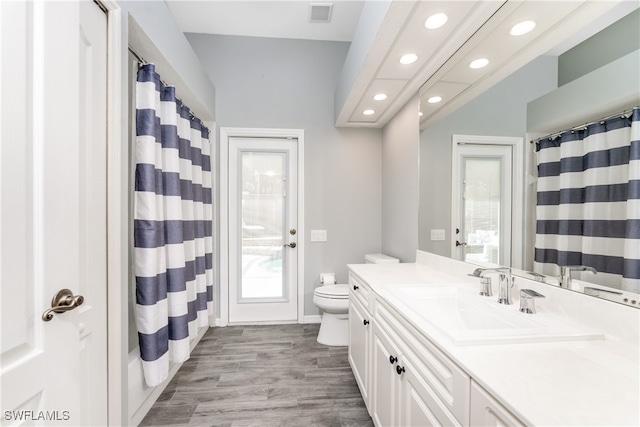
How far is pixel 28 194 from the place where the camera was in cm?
72

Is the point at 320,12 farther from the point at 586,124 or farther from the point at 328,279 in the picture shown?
the point at 328,279

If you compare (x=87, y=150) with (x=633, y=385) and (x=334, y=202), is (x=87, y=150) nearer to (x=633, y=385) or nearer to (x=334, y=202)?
(x=633, y=385)

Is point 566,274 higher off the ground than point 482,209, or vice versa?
point 482,209

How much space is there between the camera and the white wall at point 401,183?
224 centimetres

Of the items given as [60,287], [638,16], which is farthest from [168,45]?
[638,16]

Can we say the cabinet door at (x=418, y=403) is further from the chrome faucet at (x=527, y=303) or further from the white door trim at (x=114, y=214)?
the white door trim at (x=114, y=214)

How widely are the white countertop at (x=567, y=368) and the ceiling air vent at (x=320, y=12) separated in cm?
262

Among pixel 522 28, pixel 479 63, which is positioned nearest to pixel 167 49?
pixel 479 63

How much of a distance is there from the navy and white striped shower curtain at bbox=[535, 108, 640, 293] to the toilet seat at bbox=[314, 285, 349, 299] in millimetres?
1607

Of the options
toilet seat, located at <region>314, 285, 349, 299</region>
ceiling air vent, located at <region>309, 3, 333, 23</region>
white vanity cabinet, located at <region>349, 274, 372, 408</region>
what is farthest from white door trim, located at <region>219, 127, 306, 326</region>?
white vanity cabinet, located at <region>349, 274, 372, 408</region>

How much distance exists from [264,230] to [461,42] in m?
2.38

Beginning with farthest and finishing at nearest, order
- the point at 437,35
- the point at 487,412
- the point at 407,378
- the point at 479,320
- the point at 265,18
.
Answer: the point at 265,18, the point at 437,35, the point at 479,320, the point at 407,378, the point at 487,412

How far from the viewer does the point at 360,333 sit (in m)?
1.80

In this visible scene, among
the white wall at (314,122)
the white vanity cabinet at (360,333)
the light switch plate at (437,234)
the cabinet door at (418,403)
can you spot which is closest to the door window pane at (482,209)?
the light switch plate at (437,234)
